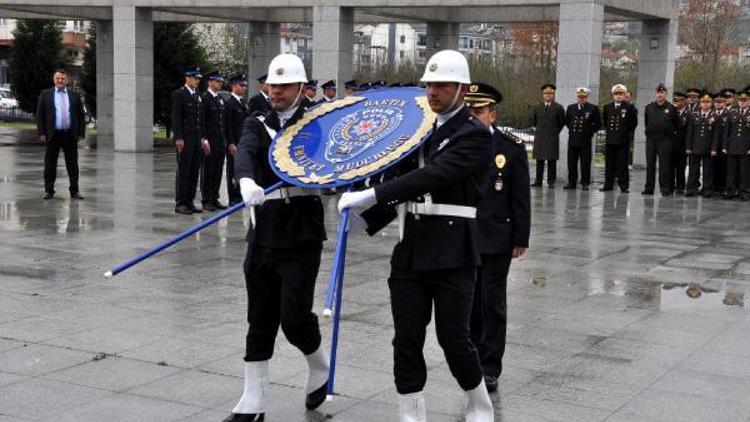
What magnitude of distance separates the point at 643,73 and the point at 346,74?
744 centimetres

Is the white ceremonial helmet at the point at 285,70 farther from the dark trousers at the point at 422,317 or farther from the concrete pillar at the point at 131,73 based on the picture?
the concrete pillar at the point at 131,73

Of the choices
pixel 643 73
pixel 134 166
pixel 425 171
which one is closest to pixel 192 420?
pixel 425 171

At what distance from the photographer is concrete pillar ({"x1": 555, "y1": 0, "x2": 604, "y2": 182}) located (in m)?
21.4

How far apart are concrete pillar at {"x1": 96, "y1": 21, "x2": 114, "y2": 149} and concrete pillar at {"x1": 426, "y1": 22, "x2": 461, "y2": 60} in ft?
30.7

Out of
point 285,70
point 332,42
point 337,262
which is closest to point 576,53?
point 332,42

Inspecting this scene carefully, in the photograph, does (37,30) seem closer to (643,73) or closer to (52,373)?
(643,73)

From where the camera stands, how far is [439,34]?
92.3ft

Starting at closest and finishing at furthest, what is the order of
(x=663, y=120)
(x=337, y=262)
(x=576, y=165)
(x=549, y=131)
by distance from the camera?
(x=337, y=262), (x=663, y=120), (x=549, y=131), (x=576, y=165)

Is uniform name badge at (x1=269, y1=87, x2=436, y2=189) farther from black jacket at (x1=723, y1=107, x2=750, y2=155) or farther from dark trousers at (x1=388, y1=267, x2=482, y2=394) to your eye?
black jacket at (x1=723, y1=107, x2=750, y2=155)

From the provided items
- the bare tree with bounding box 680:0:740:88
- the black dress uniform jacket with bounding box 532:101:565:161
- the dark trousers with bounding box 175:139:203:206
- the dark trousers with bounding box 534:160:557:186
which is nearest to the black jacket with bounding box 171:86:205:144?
the dark trousers with bounding box 175:139:203:206

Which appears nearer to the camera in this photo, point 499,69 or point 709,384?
point 709,384

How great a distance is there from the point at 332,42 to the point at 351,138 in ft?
61.8

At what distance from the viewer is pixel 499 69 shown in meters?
48.2

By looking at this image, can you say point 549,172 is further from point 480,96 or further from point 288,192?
point 288,192
